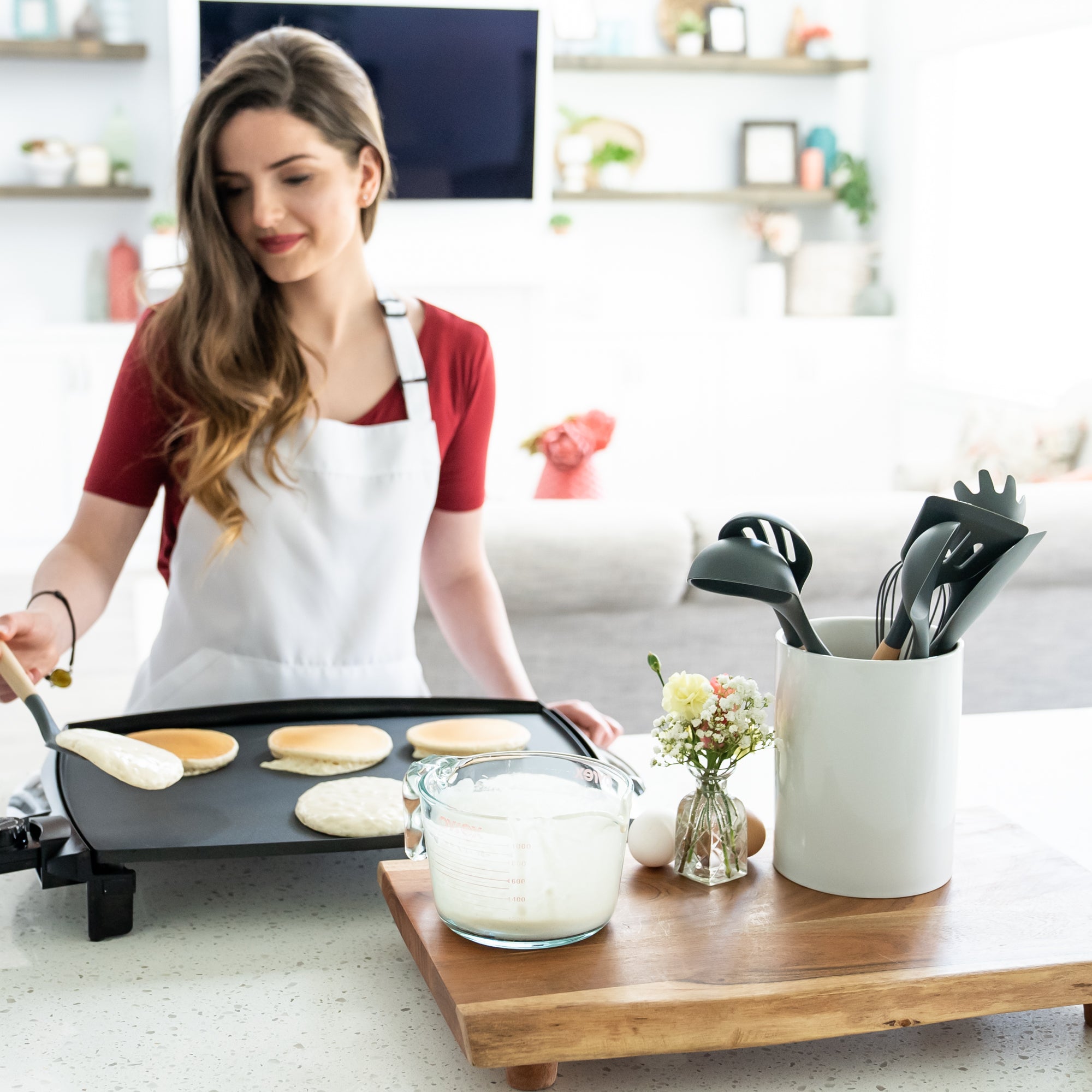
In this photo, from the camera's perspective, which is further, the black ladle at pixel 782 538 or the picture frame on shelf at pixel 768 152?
the picture frame on shelf at pixel 768 152

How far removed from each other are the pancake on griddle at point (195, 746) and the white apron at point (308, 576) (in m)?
0.33

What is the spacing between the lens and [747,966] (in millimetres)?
721

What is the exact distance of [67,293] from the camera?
575 cm

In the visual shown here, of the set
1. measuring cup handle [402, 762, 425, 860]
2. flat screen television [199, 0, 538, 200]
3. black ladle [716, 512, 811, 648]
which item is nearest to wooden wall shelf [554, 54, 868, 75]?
flat screen television [199, 0, 538, 200]

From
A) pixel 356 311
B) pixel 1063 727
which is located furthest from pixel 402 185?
pixel 1063 727

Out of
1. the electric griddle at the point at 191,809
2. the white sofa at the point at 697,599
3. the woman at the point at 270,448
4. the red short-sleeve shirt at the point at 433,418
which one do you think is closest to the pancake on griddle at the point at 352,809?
the electric griddle at the point at 191,809

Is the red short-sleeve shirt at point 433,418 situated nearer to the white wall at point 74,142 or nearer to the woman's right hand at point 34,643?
the woman's right hand at point 34,643

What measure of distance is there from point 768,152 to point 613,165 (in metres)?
0.85

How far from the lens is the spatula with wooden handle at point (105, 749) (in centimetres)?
90

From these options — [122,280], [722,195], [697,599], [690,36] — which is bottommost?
[697,599]

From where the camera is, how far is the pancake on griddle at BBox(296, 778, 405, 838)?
2.89 feet

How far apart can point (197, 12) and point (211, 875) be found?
5.11 meters

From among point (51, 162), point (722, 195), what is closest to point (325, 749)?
point (51, 162)

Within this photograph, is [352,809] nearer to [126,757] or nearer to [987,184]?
[126,757]
